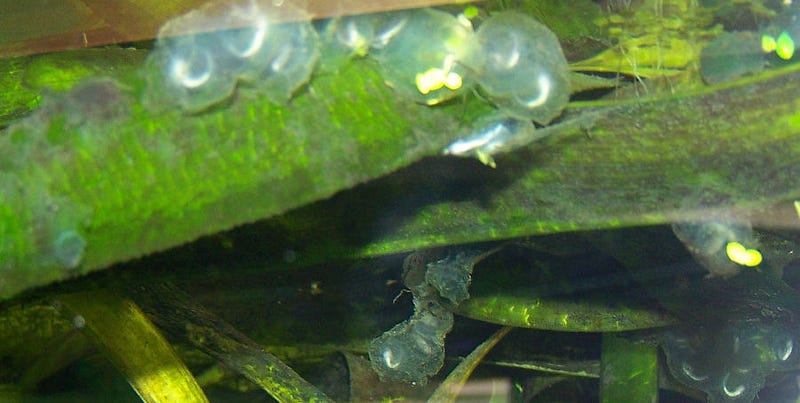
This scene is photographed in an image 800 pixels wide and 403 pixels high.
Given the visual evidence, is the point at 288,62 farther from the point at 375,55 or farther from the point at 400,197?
the point at 400,197

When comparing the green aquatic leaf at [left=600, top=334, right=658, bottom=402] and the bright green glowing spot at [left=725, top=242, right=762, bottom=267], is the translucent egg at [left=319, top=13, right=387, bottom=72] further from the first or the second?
the green aquatic leaf at [left=600, top=334, right=658, bottom=402]

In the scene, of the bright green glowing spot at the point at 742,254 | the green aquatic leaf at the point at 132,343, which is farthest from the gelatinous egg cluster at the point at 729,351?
the green aquatic leaf at the point at 132,343

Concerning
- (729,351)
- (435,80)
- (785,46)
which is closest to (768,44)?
(785,46)

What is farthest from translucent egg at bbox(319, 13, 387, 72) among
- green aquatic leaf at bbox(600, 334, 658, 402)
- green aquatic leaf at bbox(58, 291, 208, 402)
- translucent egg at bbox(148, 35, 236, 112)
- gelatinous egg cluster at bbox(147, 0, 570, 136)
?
green aquatic leaf at bbox(600, 334, 658, 402)

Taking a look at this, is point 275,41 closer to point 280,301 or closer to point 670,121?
point 670,121

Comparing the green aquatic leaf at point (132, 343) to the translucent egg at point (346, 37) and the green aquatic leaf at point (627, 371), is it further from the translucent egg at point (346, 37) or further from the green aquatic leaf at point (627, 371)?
the green aquatic leaf at point (627, 371)

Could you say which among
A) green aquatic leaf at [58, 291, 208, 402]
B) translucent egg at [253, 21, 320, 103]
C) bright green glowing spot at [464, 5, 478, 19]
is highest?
bright green glowing spot at [464, 5, 478, 19]
